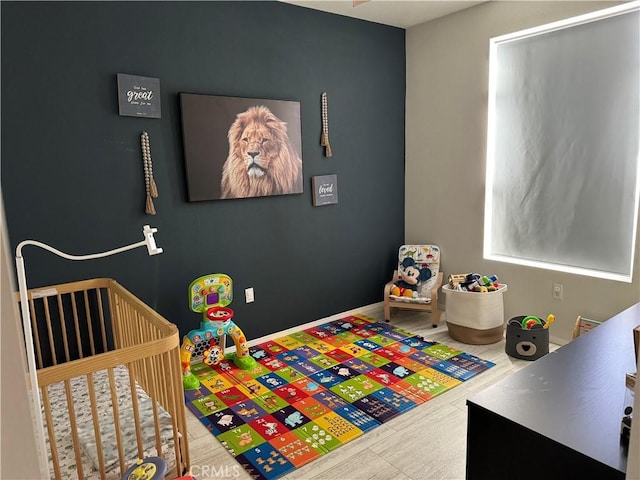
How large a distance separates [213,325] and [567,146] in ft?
9.30

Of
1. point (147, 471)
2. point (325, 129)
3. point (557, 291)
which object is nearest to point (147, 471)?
point (147, 471)

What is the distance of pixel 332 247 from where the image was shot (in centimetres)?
396

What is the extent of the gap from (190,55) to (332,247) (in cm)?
187

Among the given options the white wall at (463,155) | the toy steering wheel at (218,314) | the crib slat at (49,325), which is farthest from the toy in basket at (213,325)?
the white wall at (463,155)

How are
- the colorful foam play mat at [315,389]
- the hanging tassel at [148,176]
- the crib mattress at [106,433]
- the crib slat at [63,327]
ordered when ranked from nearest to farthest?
the crib mattress at [106,433] < the colorful foam play mat at [315,389] < the crib slat at [63,327] < the hanging tassel at [148,176]

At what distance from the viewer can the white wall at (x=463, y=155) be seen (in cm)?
328

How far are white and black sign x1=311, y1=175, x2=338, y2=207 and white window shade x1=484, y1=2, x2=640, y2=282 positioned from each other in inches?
50.3

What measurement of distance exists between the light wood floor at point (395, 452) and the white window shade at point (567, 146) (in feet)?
4.76

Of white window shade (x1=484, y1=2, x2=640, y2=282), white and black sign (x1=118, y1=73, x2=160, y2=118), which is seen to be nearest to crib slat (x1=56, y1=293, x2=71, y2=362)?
white and black sign (x1=118, y1=73, x2=160, y2=118)

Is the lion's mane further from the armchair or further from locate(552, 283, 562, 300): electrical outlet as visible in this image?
locate(552, 283, 562, 300): electrical outlet

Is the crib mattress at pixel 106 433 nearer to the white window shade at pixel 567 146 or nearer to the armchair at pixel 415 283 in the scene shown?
the armchair at pixel 415 283

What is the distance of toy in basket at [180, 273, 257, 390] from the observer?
3.08 metres

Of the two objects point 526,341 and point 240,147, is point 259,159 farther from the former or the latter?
point 526,341

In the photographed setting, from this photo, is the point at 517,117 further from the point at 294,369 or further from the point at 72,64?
the point at 72,64
